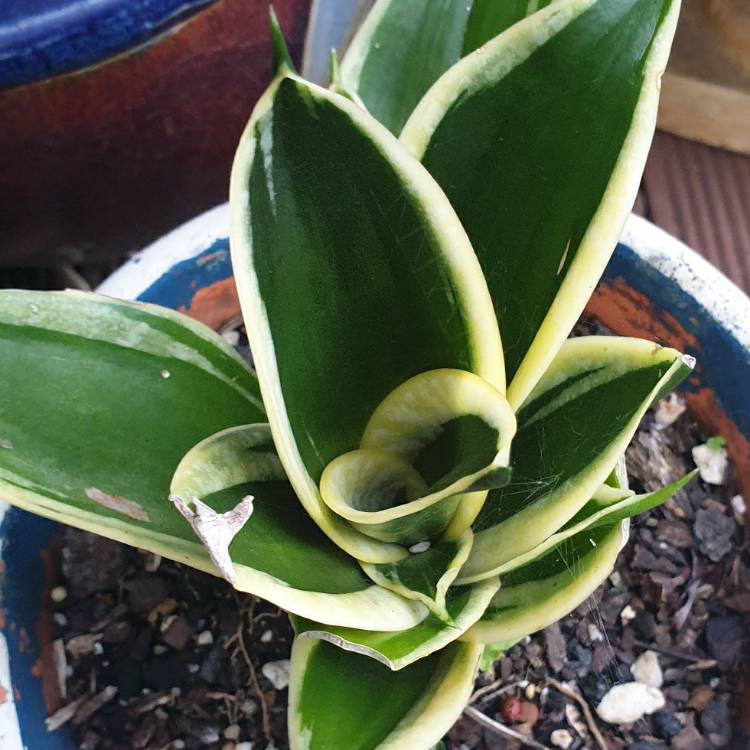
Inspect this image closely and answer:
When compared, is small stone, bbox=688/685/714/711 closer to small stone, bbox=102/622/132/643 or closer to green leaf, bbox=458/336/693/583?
green leaf, bbox=458/336/693/583

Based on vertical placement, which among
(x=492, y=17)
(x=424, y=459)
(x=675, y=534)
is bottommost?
(x=675, y=534)

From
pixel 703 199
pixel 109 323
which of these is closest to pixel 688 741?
pixel 109 323

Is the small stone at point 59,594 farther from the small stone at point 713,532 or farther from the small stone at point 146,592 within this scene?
the small stone at point 713,532

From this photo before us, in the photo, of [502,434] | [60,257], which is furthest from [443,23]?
[60,257]

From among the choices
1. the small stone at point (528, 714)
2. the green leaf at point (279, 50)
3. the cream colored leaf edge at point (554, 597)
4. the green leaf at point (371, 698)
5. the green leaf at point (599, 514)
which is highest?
the green leaf at point (279, 50)

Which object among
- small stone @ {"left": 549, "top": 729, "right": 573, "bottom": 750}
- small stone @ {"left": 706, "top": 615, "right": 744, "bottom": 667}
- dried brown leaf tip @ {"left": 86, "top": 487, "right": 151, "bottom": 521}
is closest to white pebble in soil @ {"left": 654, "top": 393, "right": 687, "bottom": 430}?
small stone @ {"left": 706, "top": 615, "right": 744, "bottom": 667}

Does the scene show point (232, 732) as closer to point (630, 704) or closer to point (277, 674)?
point (277, 674)

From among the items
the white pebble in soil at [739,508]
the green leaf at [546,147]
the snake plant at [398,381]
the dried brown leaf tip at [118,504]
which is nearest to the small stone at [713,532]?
the white pebble in soil at [739,508]

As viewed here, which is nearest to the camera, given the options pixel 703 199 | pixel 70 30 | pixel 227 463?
pixel 227 463
